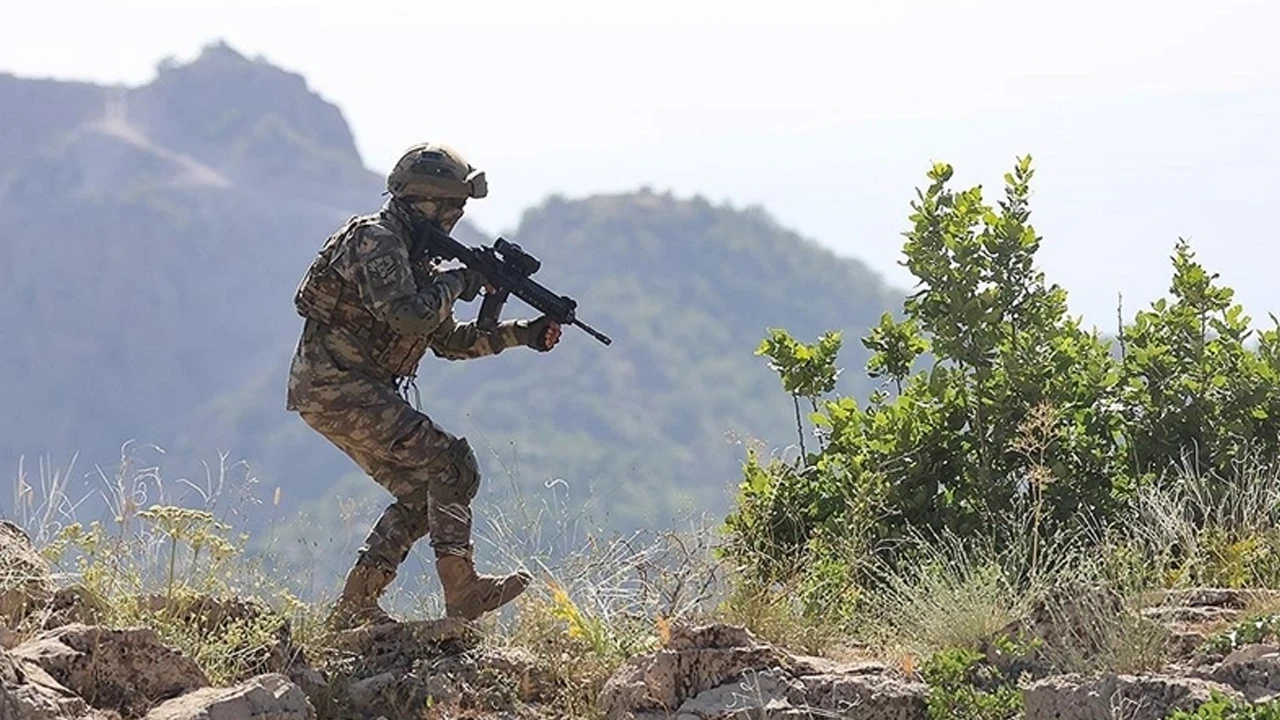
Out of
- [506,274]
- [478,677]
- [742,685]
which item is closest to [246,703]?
[478,677]

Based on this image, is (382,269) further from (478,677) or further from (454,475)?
(478,677)

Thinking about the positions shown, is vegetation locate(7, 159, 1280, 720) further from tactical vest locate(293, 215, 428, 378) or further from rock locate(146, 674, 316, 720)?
tactical vest locate(293, 215, 428, 378)

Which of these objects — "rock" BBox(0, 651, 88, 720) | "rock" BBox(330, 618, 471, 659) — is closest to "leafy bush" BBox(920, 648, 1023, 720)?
"rock" BBox(330, 618, 471, 659)

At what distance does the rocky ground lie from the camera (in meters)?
5.62

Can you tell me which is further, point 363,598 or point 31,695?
point 363,598

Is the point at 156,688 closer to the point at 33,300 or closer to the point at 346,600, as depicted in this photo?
the point at 346,600

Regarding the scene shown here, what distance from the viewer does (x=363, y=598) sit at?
7.35 m

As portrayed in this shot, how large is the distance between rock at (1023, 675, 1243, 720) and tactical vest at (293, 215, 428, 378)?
2.94m

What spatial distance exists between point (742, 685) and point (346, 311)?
231cm

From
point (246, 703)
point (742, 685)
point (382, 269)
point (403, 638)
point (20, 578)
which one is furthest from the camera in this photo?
point (403, 638)

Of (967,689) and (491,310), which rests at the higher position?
(491,310)

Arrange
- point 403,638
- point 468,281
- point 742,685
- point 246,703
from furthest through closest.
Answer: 1. point 468,281
2. point 403,638
3. point 742,685
4. point 246,703

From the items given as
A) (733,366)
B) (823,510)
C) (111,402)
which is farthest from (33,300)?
(823,510)

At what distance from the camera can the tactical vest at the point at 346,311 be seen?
713cm
